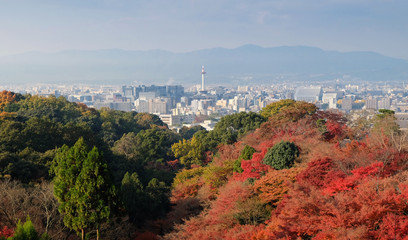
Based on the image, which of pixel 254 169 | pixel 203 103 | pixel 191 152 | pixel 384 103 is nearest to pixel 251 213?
pixel 254 169

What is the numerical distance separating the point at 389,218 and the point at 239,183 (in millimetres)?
4149

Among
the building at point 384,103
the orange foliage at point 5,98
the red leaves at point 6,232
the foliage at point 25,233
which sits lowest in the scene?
the building at point 384,103

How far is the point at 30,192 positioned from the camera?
1045 cm

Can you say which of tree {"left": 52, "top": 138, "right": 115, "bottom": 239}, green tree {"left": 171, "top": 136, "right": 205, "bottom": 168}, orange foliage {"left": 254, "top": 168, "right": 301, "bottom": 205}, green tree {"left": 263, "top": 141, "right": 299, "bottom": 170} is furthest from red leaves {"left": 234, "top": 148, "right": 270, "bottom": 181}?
green tree {"left": 171, "top": 136, "right": 205, "bottom": 168}

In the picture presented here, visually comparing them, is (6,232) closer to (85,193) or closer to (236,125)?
(85,193)

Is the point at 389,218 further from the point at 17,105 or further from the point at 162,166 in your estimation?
the point at 17,105

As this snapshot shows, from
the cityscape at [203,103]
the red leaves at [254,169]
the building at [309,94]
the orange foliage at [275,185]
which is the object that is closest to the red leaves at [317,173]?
the orange foliage at [275,185]

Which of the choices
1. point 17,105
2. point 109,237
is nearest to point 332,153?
point 109,237

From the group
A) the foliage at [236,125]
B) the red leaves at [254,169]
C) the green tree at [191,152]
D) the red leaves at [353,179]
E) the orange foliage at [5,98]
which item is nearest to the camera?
the red leaves at [353,179]

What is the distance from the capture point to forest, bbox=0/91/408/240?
7301 mm

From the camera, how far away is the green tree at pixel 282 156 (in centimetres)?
1138

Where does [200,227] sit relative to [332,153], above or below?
below

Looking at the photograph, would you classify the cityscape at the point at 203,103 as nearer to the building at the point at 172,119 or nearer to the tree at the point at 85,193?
the building at the point at 172,119

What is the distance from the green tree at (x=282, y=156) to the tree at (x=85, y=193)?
4432 millimetres
